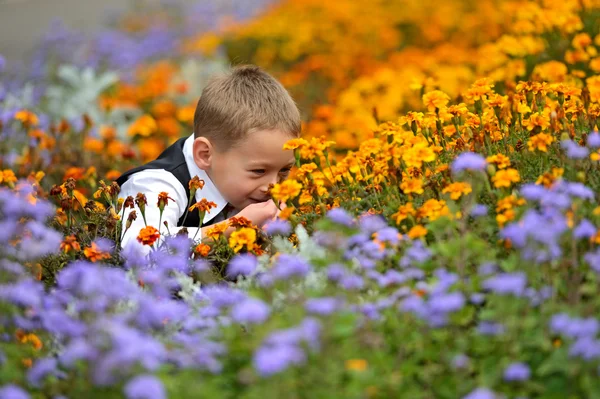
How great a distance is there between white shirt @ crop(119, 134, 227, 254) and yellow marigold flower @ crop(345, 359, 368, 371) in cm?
167

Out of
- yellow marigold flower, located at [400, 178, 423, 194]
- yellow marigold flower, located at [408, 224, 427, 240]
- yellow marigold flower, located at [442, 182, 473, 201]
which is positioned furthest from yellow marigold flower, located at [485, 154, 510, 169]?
yellow marigold flower, located at [408, 224, 427, 240]

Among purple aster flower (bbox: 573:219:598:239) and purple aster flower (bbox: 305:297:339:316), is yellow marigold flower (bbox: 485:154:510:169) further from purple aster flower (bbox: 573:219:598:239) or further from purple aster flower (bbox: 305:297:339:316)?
purple aster flower (bbox: 305:297:339:316)

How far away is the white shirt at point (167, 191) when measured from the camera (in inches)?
154

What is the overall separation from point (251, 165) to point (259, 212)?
311 mm

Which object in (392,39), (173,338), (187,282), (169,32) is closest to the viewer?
Result: (173,338)

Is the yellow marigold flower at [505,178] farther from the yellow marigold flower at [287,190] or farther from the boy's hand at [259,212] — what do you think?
the boy's hand at [259,212]

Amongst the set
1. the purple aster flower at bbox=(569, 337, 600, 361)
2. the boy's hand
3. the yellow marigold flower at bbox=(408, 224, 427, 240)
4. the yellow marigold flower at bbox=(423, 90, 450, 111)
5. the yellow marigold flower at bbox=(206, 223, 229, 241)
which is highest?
the yellow marigold flower at bbox=(423, 90, 450, 111)

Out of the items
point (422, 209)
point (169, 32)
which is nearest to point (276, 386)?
point (422, 209)

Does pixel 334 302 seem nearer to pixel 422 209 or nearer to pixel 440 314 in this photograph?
pixel 440 314

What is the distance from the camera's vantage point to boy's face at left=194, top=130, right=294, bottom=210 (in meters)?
3.98

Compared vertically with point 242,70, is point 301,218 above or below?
below

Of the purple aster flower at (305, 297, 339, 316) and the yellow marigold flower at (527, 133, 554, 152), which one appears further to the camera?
the yellow marigold flower at (527, 133, 554, 152)

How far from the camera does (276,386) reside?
2117 millimetres

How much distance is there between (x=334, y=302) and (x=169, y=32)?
10.9 meters
